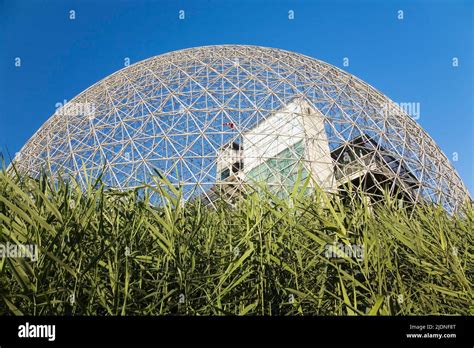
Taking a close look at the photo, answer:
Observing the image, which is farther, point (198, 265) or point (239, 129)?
point (239, 129)

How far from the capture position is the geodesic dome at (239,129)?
13805 millimetres

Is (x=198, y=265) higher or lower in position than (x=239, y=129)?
lower

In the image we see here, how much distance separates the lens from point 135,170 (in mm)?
13133

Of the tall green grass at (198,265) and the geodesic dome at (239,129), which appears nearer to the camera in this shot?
the tall green grass at (198,265)

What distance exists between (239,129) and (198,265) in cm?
1185

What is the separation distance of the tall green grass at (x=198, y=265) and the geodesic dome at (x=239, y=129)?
906 cm

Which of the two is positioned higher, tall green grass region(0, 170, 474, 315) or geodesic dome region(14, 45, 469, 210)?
geodesic dome region(14, 45, 469, 210)

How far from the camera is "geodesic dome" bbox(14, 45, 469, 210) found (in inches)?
543

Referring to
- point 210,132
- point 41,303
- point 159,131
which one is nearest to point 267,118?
point 210,132

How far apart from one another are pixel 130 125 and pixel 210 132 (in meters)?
4.15

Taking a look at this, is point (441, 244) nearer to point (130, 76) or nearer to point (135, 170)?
point (135, 170)

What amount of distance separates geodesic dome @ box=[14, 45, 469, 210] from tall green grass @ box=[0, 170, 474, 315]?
9057 millimetres

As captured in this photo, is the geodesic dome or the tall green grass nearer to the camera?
the tall green grass

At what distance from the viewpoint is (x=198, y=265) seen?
257 cm
